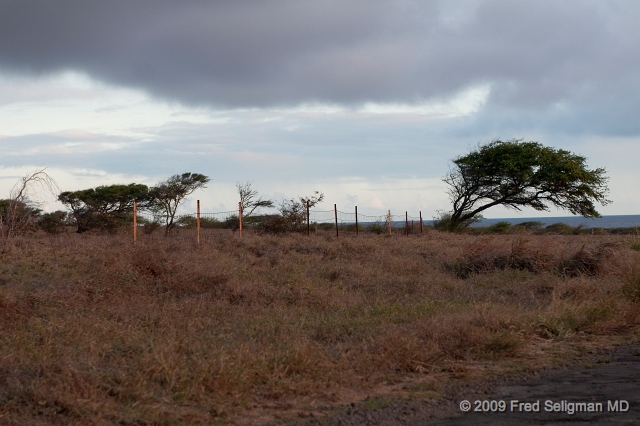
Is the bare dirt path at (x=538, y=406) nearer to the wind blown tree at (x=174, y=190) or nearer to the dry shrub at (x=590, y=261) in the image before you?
the dry shrub at (x=590, y=261)

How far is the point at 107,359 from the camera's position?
22.6ft

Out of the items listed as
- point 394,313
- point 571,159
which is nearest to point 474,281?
point 394,313

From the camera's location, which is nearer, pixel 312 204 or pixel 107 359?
pixel 107 359

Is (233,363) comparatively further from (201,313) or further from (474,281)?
(474,281)

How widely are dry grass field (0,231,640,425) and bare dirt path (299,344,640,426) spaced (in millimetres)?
368

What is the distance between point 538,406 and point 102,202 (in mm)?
33137

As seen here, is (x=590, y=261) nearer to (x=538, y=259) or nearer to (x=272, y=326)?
(x=538, y=259)

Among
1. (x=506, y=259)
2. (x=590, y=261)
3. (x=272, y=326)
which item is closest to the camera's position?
(x=272, y=326)

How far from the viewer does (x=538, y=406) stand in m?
6.00

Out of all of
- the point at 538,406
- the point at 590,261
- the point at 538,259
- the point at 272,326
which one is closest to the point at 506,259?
the point at 538,259

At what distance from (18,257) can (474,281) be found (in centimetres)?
1156

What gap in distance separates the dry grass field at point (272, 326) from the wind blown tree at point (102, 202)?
1320 centimetres

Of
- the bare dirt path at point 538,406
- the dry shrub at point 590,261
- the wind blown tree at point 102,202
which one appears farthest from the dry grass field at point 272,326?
the wind blown tree at point 102,202

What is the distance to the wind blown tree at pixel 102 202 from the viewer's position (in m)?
30.5
